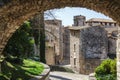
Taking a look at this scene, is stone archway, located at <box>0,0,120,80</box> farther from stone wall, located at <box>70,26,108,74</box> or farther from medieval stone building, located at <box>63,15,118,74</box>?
stone wall, located at <box>70,26,108,74</box>

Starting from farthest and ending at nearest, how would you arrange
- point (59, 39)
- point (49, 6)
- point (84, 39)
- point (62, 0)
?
1. point (59, 39)
2. point (84, 39)
3. point (49, 6)
4. point (62, 0)

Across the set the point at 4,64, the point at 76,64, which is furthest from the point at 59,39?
the point at 4,64

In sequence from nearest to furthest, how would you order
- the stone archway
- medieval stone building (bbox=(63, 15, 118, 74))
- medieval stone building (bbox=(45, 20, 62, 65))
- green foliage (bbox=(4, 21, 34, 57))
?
the stone archway → green foliage (bbox=(4, 21, 34, 57)) → medieval stone building (bbox=(63, 15, 118, 74)) → medieval stone building (bbox=(45, 20, 62, 65))

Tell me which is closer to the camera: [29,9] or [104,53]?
[29,9]

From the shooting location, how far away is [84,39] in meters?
41.3

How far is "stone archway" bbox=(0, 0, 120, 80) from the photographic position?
645 centimetres

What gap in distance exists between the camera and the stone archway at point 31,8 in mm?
6453

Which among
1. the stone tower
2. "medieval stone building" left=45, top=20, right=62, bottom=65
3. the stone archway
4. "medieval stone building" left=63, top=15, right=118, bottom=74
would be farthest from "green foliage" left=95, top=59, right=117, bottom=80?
the stone tower

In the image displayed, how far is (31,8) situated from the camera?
720 centimetres

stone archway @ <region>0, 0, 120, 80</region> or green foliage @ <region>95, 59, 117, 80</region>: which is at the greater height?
stone archway @ <region>0, 0, 120, 80</region>

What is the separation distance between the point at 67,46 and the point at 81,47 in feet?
45.3

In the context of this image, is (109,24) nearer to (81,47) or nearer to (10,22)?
(81,47)

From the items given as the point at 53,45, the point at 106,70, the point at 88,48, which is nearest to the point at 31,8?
the point at 106,70

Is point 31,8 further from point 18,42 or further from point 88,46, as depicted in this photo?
point 88,46
